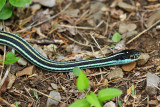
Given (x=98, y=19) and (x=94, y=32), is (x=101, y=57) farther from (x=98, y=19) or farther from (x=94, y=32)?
(x=98, y=19)

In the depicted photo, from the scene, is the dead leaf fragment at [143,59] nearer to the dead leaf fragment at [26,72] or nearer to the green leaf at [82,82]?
the green leaf at [82,82]

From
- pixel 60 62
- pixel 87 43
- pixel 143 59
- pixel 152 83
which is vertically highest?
pixel 87 43

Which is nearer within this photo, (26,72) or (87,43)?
(26,72)

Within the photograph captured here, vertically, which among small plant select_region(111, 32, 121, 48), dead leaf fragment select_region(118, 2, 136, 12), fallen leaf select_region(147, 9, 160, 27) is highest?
dead leaf fragment select_region(118, 2, 136, 12)

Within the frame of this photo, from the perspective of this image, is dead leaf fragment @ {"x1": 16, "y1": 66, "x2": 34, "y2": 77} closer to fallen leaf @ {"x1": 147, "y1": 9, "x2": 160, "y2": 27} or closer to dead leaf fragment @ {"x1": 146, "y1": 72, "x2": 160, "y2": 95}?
dead leaf fragment @ {"x1": 146, "y1": 72, "x2": 160, "y2": 95}

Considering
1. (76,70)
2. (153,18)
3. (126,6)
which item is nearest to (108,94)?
(76,70)

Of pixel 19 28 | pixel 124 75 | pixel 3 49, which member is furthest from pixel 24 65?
pixel 124 75

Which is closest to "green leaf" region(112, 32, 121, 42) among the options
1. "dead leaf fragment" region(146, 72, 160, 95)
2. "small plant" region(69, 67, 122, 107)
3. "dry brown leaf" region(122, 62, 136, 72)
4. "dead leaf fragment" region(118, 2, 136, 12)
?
"dry brown leaf" region(122, 62, 136, 72)

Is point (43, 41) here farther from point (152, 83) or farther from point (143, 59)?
point (152, 83)
